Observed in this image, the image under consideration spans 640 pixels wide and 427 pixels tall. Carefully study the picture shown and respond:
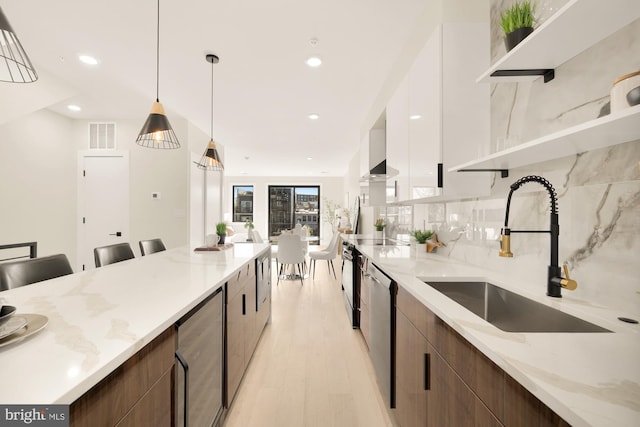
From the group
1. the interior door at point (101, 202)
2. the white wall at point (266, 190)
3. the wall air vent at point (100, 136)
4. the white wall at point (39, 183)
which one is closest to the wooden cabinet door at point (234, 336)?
the white wall at point (39, 183)

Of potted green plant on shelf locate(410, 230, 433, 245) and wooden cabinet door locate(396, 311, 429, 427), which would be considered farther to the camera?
potted green plant on shelf locate(410, 230, 433, 245)

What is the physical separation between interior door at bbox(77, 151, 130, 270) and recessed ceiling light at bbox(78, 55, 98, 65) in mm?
2068

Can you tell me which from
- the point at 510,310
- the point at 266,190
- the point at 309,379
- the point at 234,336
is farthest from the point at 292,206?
the point at 510,310

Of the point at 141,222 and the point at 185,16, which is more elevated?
the point at 185,16

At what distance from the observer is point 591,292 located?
1074 mm

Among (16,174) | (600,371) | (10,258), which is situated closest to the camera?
(600,371)

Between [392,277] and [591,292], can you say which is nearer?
[591,292]

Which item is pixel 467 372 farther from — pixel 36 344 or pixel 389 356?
pixel 36 344

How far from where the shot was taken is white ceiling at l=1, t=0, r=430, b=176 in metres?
2.14

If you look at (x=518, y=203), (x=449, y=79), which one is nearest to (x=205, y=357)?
(x=518, y=203)

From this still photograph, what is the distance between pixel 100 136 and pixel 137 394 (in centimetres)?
530

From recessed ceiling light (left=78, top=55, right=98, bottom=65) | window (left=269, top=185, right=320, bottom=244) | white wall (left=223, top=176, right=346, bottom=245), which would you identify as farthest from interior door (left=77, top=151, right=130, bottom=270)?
window (left=269, top=185, right=320, bottom=244)

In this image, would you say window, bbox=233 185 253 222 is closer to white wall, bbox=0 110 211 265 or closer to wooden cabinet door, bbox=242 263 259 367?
white wall, bbox=0 110 211 265

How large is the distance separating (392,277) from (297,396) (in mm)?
1089
